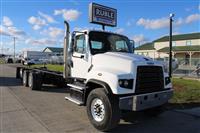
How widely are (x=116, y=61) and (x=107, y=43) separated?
5.31 feet


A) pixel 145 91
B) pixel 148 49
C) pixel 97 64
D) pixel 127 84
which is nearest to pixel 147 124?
pixel 145 91

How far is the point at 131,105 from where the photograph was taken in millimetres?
6273

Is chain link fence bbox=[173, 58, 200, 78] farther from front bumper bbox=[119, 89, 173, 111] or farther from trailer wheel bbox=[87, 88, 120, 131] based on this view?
trailer wheel bbox=[87, 88, 120, 131]

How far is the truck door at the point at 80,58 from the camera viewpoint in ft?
26.5

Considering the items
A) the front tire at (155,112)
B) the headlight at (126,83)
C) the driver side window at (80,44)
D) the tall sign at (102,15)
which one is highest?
the tall sign at (102,15)

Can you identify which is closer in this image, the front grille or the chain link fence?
the front grille

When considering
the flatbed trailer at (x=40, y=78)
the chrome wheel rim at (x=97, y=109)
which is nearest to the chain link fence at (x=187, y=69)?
the flatbed trailer at (x=40, y=78)

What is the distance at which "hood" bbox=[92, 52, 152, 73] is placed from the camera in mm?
6668

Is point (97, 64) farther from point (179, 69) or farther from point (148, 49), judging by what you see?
point (148, 49)

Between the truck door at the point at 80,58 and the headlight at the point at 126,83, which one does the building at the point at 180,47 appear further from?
the headlight at the point at 126,83

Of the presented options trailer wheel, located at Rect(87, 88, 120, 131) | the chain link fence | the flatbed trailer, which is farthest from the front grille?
the chain link fence

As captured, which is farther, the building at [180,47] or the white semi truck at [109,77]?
the building at [180,47]

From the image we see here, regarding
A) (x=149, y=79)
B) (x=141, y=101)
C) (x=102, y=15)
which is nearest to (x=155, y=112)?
(x=149, y=79)

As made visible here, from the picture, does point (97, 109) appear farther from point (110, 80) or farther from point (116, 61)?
point (116, 61)
